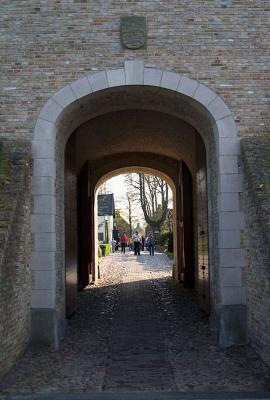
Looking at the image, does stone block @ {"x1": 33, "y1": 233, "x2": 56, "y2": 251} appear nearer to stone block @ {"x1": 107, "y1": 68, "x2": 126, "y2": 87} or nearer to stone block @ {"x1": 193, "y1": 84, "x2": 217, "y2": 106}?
stone block @ {"x1": 107, "y1": 68, "x2": 126, "y2": 87}

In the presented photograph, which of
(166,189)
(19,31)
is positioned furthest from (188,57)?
(166,189)

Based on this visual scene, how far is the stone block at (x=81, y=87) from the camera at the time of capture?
772 cm

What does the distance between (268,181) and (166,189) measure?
31.4 metres

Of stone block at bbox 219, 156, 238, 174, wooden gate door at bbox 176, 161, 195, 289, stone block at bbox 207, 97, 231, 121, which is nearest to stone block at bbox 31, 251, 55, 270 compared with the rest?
stone block at bbox 219, 156, 238, 174

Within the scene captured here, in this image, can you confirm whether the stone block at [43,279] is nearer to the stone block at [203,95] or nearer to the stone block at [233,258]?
the stone block at [233,258]

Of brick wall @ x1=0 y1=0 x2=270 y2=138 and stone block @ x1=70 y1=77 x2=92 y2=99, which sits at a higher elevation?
brick wall @ x1=0 y1=0 x2=270 y2=138

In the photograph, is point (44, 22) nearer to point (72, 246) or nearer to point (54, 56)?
point (54, 56)

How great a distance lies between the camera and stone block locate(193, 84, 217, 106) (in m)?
7.71

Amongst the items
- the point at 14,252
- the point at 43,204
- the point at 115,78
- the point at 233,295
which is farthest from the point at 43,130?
the point at 233,295

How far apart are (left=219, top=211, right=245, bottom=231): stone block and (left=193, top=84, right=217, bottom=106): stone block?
1.93 m

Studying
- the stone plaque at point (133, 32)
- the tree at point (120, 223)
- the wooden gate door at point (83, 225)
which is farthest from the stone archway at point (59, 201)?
the tree at point (120, 223)

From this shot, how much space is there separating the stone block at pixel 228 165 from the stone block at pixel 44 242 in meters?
3.06

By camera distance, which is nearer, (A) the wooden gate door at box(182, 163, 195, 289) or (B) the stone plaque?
(B) the stone plaque

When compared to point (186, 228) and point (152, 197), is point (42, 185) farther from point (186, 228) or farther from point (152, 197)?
point (152, 197)
